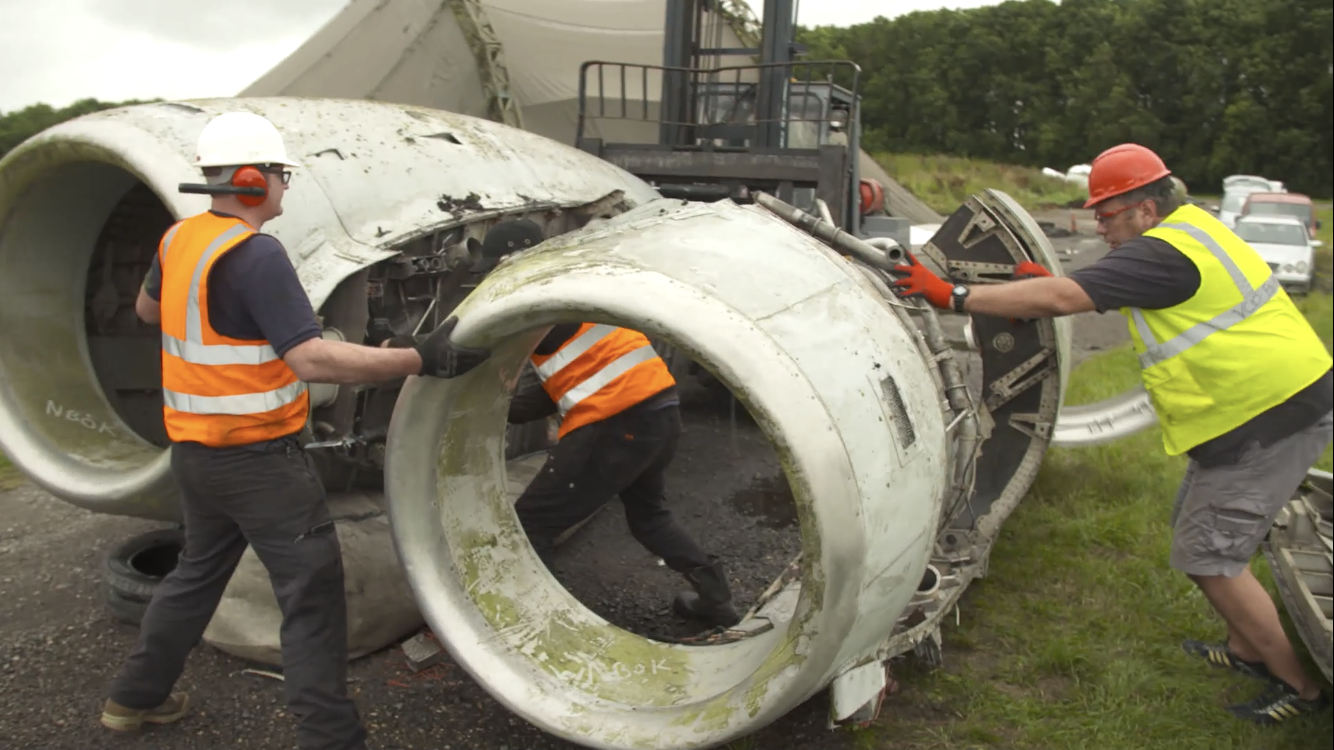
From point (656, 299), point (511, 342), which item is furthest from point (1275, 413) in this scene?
point (511, 342)

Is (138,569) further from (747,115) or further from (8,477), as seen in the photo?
(747,115)

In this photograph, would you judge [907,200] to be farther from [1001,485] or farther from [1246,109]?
[1246,109]

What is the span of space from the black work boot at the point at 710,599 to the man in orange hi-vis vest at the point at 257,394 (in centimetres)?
127

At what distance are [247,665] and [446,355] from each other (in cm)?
153

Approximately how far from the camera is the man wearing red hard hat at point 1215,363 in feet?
9.91

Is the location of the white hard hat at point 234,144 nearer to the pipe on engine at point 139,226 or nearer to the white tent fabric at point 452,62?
the pipe on engine at point 139,226

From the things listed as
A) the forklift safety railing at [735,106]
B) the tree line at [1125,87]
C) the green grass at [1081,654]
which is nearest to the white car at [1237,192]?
the tree line at [1125,87]

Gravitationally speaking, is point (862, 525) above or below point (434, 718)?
above

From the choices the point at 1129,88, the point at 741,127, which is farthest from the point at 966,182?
the point at 741,127

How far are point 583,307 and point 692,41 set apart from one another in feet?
16.1

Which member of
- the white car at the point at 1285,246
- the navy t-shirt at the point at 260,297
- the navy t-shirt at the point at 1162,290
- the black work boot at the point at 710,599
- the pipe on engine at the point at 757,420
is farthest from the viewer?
the white car at the point at 1285,246

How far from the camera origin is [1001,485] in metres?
4.16

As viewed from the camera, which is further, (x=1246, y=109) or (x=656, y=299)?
(x=1246, y=109)

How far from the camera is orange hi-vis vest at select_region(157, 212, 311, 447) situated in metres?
2.66
